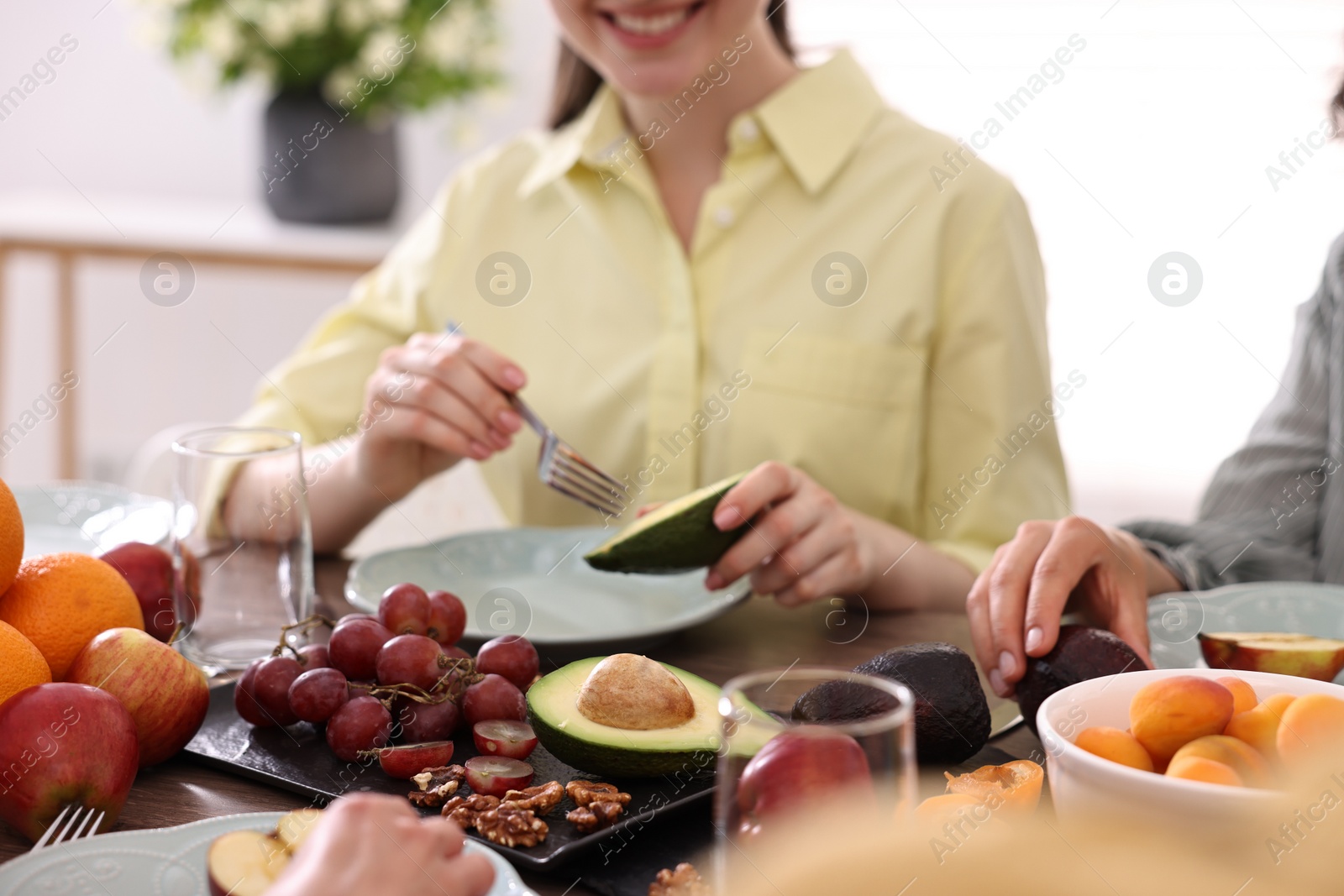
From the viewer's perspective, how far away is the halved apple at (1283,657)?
2.67 feet

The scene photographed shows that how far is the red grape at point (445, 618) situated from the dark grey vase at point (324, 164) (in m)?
2.26

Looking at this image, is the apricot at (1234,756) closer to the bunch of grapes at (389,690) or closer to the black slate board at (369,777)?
the black slate board at (369,777)

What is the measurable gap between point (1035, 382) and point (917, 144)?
0.35 m

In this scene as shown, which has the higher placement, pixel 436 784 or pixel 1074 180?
pixel 1074 180

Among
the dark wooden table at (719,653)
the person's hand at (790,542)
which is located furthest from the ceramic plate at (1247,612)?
the person's hand at (790,542)

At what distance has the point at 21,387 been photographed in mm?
3887

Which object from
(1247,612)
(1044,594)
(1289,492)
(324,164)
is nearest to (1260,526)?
(1289,492)

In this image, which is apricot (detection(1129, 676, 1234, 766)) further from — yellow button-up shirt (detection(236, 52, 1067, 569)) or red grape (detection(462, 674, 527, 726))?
yellow button-up shirt (detection(236, 52, 1067, 569))

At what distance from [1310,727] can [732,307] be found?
1.06m

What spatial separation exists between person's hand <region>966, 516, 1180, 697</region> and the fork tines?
45 centimetres

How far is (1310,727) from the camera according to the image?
0.56m

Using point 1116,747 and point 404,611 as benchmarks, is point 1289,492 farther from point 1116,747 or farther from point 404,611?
point 404,611

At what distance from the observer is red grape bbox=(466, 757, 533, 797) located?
0.69 meters

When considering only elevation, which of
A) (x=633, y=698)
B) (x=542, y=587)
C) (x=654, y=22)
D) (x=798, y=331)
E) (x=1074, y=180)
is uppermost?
(x=654, y=22)
